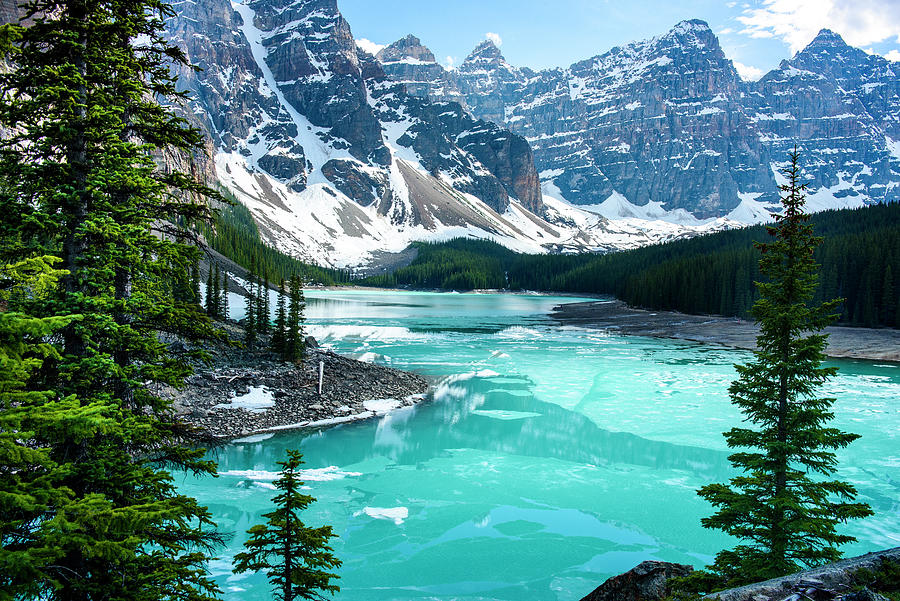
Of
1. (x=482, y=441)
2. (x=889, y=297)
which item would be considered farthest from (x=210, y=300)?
(x=889, y=297)

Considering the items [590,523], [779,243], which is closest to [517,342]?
[590,523]

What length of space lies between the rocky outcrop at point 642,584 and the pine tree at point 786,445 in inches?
33.8

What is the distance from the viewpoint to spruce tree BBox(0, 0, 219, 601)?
6172mm

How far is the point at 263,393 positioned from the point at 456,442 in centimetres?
984

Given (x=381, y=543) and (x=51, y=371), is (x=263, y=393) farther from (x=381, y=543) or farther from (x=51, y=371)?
(x=51, y=371)

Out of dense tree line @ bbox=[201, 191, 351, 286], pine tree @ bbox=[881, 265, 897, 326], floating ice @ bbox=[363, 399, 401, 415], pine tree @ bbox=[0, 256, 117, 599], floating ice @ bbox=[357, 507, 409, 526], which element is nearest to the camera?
pine tree @ bbox=[0, 256, 117, 599]

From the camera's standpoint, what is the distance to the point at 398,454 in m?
20.0

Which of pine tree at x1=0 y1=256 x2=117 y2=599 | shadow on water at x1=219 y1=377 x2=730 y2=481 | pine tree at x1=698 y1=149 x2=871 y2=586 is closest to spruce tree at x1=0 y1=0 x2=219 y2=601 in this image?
pine tree at x1=0 y1=256 x2=117 y2=599

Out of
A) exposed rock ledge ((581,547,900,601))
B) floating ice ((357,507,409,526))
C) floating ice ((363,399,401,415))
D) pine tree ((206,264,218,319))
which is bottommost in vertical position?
floating ice ((357,507,409,526))

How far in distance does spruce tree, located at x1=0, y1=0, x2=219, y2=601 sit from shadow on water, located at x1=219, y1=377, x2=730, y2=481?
12183mm

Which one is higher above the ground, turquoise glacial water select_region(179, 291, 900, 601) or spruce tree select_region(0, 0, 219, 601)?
spruce tree select_region(0, 0, 219, 601)

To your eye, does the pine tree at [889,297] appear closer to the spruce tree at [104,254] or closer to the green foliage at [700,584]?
the green foliage at [700,584]

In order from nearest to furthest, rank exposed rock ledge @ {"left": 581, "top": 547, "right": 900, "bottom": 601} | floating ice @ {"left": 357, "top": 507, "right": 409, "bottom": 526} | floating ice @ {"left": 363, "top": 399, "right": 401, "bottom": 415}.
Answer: exposed rock ledge @ {"left": 581, "top": 547, "right": 900, "bottom": 601}, floating ice @ {"left": 357, "top": 507, "right": 409, "bottom": 526}, floating ice @ {"left": 363, "top": 399, "right": 401, "bottom": 415}

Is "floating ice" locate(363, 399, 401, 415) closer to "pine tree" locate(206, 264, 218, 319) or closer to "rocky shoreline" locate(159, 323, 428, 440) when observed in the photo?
"rocky shoreline" locate(159, 323, 428, 440)
